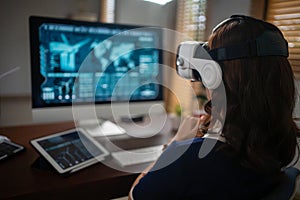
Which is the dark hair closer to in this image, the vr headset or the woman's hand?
the vr headset

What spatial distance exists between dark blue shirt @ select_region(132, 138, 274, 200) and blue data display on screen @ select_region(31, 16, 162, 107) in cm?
69

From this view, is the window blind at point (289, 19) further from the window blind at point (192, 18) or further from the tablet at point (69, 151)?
the tablet at point (69, 151)

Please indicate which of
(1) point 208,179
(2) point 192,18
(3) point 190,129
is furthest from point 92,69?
(1) point 208,179

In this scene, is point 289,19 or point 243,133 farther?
point 289,19

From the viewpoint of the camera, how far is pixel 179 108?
1.53 m

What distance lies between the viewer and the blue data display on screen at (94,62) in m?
1.14

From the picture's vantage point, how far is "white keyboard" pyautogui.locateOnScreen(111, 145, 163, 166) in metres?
0.98

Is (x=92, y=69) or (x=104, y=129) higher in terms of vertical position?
(x=92, y=69)

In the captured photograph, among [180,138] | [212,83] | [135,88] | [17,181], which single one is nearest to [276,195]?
[212,83]

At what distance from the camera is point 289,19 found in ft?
3.04

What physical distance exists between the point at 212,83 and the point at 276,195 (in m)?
0.29

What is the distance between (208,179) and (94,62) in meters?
0.81

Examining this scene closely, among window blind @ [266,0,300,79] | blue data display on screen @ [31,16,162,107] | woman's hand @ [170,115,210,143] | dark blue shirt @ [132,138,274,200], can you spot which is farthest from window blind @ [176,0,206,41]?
dark blue shirt @ [132,138,274,200]

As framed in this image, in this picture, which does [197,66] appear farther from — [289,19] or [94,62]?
[94,62]
